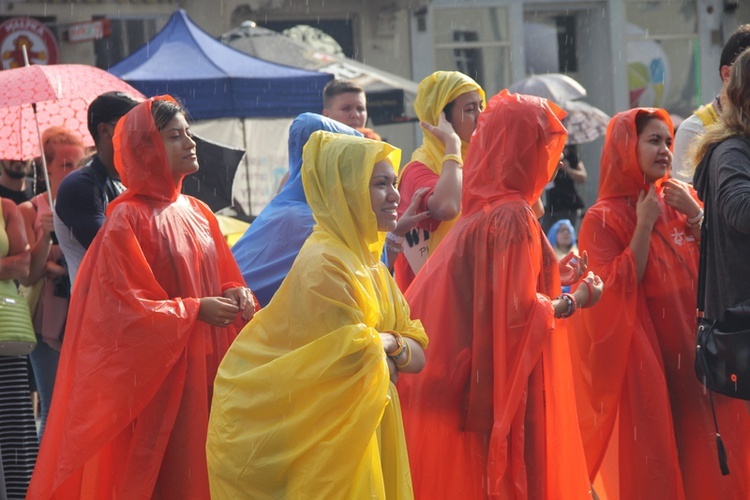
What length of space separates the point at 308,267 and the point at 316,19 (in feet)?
49.3

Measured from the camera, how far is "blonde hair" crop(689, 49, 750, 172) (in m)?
4.82

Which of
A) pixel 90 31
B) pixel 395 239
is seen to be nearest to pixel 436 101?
pixel 395 239

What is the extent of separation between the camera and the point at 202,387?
555cm

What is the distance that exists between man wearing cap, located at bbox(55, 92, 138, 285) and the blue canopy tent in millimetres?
5123

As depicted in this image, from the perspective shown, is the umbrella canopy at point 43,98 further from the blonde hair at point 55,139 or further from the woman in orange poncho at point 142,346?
the woman in orange poncho at point 142,346

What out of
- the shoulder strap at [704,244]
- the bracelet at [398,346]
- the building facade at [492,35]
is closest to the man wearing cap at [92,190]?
the bracelet at [398,346]

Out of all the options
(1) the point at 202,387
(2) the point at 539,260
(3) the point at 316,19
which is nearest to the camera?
(2) the point at 539,260

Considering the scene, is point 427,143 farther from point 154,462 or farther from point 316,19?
point 316,19

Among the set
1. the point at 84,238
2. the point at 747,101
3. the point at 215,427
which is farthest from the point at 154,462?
the point at 747,101

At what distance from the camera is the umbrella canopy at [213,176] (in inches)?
351

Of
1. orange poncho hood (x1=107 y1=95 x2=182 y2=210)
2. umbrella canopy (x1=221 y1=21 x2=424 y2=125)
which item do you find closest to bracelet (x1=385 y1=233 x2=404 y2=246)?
orange poncho hood (x1=107 y1=95 x2=182 y2=210)

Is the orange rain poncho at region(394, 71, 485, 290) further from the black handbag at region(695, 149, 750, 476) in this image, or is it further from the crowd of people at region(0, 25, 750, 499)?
the black handbag at region(695, 149, 750, 476)

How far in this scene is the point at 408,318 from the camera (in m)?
4.83

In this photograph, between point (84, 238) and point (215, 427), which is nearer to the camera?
point (215, 427)
